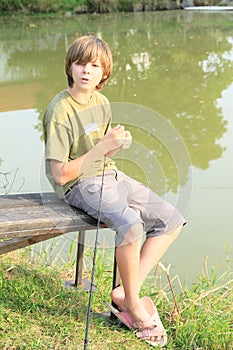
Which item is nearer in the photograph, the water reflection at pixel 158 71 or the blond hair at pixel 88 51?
the blond hair at pixel 88 51

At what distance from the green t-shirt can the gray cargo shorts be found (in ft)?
0.14

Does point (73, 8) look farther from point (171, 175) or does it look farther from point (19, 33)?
point (171, 175)

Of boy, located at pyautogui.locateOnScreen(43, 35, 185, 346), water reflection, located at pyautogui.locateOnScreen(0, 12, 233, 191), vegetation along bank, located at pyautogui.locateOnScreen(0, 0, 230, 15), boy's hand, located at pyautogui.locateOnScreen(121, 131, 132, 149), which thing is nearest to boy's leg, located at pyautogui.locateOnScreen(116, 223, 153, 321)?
boy, located at pyautogui.locateOnScreen(43, 35, 185, 346)

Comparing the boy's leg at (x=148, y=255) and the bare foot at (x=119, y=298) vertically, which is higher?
the boy's leg at (x=148, y=255)

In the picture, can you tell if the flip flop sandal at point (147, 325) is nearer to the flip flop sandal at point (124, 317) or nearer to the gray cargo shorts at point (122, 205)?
the flip flop sandal at point (124, 317)

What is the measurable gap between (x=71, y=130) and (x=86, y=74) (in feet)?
0.64

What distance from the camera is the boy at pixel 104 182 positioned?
181cm

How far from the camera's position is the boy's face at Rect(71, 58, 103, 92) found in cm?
191

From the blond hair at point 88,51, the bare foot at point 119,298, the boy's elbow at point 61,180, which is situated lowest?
the bare foot at point 119,298

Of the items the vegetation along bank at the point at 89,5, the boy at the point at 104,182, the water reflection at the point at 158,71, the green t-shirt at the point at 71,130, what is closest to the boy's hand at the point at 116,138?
the boy at the point at 104,182

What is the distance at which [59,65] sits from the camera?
7910 millimetres

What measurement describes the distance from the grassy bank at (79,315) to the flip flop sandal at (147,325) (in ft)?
0.08

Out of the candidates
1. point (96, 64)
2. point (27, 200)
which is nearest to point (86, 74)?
point (96, 64)

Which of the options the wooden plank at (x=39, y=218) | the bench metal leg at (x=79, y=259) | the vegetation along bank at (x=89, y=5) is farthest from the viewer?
the vegetation along bank at (x=89, y=5)
